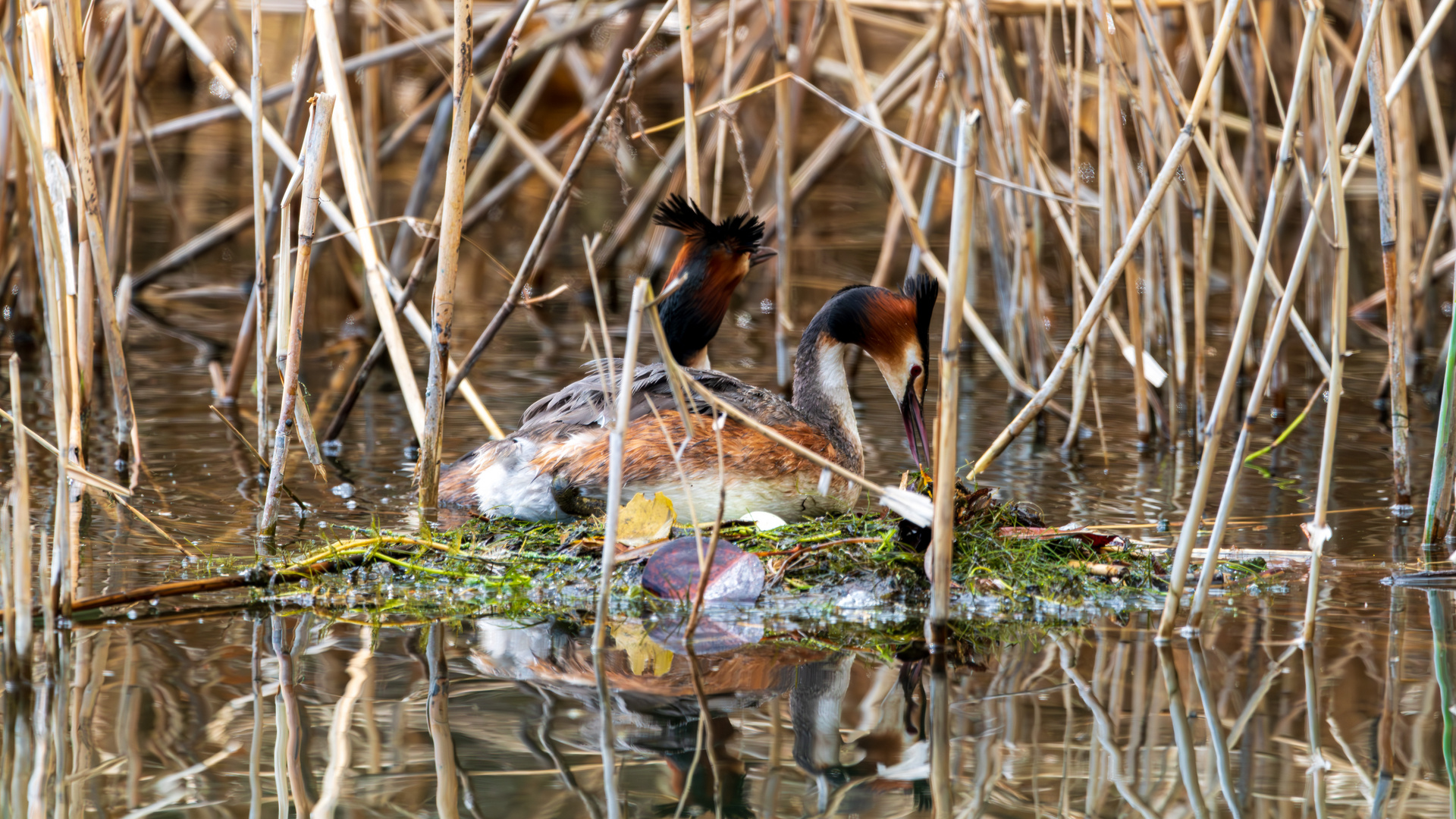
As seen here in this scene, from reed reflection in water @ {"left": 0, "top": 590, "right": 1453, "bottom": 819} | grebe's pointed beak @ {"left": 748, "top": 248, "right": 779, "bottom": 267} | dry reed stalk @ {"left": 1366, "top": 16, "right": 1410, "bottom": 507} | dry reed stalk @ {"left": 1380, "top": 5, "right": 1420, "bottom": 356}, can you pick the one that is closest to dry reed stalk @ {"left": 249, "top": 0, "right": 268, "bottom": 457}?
reed reflection in water @ {"left": 0, "top": 590, "right": 1453, "bottom": 819}

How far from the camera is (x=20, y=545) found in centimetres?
275

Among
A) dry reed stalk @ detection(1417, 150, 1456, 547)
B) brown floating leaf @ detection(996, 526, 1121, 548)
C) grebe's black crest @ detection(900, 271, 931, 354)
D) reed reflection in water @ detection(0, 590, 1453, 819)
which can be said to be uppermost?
grebe's black crest @ detection(900, 271, 931, 354)

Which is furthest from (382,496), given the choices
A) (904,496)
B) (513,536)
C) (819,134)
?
(819,134)

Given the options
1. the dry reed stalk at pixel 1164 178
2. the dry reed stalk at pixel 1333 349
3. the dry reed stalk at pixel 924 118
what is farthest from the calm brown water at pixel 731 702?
the dry reed stalk at pixel 924 118

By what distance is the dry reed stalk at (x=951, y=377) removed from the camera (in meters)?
2.74

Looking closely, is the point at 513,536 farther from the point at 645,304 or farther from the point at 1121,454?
the point at 1121,454

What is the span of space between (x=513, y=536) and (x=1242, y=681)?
1.83 m

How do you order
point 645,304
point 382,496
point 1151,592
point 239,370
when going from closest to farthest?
1. point 645,304
2. point 1151,592
3. point 382,496
4. point 239,370

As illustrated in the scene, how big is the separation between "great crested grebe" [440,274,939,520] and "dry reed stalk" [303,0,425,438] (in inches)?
10.8

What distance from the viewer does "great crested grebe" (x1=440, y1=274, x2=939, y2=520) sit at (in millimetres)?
3971

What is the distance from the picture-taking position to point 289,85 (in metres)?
6.83

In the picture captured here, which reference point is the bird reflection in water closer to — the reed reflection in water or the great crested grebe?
the reed reflection in water

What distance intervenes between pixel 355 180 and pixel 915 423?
Result: 175 cm

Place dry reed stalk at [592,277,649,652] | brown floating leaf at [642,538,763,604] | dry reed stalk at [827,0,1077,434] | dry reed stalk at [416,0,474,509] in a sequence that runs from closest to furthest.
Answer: dry reed stalk at [592,277,649,652], brown floating leaf at [642,538,763,604], dry reed stalk at [416,0,474,509], dry reed stalk at [827,0,1077,434]
